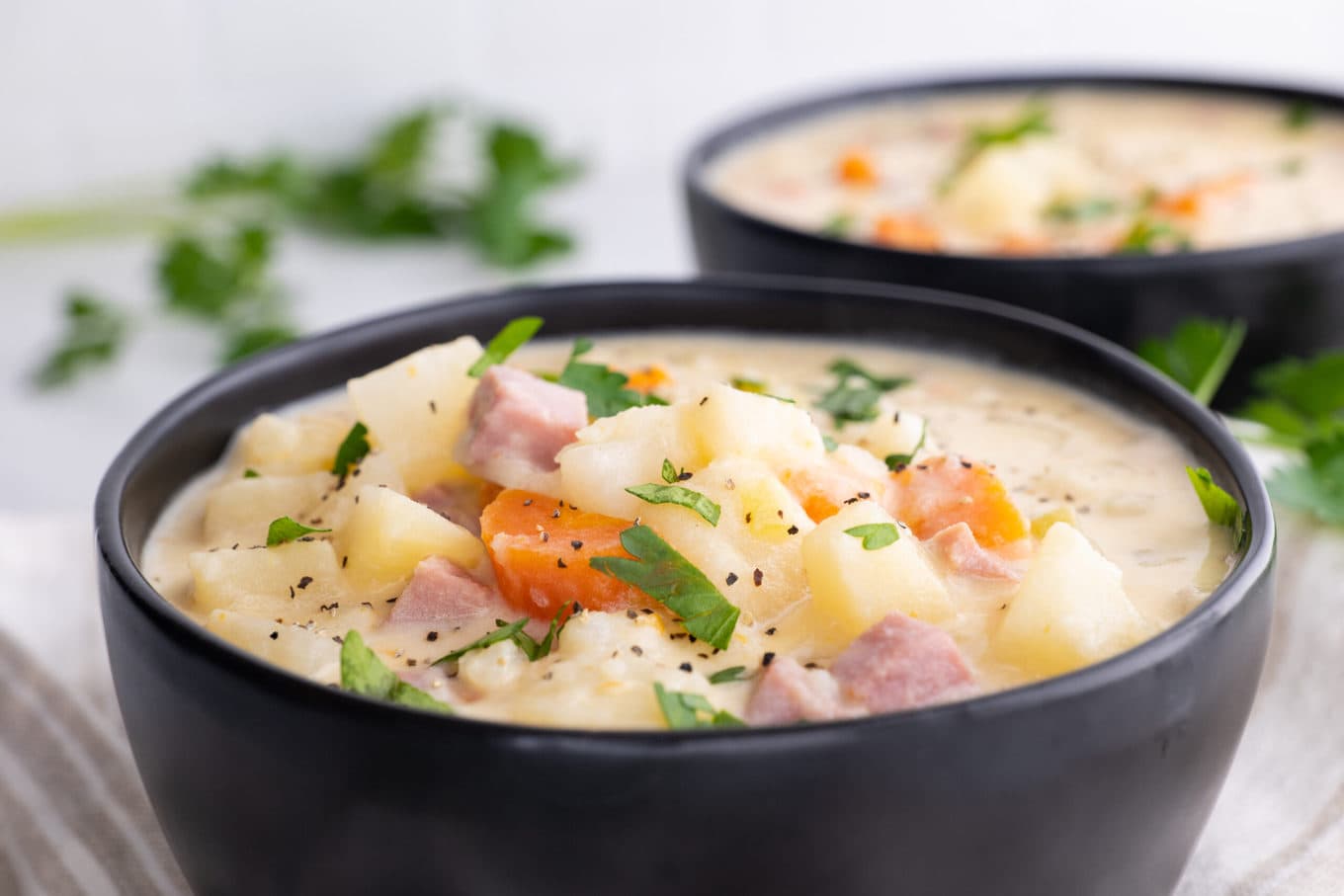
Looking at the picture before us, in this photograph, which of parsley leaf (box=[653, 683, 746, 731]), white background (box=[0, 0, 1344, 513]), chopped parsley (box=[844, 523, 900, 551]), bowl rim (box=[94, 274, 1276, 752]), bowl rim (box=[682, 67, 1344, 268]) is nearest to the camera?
bowl rim (box=[94, 274, 1276, 752])

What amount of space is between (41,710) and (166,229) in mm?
3636

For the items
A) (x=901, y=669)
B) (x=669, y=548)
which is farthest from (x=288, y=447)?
(x=901, y=669)

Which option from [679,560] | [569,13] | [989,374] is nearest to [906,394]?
[989,374]

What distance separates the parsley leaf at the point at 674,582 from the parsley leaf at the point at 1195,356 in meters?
1.64

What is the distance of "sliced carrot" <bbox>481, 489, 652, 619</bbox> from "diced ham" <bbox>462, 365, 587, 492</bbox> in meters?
0.10

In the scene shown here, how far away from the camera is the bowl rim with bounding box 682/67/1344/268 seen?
3484 millimetres

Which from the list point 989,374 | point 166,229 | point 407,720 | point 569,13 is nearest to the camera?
point 407,720

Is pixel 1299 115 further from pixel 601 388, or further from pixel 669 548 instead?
pixel 669 548

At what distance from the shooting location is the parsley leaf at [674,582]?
6.73ft

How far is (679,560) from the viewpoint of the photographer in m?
2.10

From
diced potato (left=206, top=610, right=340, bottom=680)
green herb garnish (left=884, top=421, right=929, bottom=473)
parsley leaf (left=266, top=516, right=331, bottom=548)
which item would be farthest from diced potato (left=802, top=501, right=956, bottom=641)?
parsley leaf (left=266, top=516, right=331, bottom=548)

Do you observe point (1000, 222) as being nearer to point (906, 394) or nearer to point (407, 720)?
point (906, 394)

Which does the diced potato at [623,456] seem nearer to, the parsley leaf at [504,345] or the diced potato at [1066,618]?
the parsley leaf at [504,345]

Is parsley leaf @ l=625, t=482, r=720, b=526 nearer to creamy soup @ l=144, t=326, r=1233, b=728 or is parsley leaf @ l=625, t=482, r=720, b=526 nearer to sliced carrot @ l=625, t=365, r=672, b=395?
creamy soup @ l=144, t=326, r=1233, b=728
